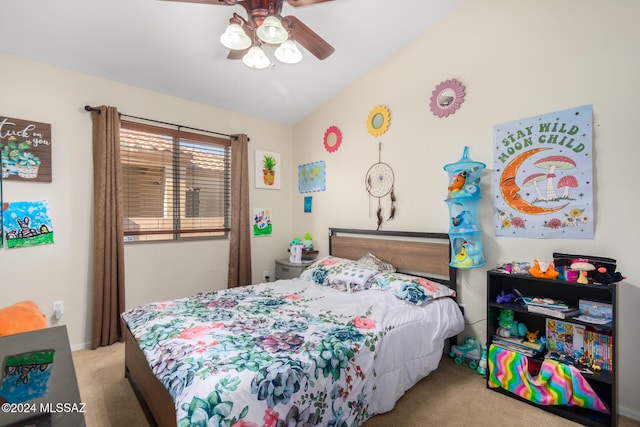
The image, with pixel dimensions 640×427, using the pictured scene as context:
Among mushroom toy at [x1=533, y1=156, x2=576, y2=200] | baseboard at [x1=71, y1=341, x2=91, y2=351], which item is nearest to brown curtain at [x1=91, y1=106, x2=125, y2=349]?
baseboard at [x1=71, y1=341, x2=91, y2=351]

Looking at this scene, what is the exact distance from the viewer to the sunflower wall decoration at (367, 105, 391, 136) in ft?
10.1

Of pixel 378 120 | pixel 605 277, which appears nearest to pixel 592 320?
pixel 605 277

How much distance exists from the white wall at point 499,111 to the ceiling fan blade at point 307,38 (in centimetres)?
115

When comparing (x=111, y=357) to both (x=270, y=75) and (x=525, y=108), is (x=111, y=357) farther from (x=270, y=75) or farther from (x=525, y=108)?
(x=525, y=108)

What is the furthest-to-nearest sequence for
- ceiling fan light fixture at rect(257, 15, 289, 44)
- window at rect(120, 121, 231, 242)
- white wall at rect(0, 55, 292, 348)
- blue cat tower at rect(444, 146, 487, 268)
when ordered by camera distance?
window at rect(120, 121, 231, 242) < white wall at rect(0, 55, 292, 348) < blue cat tower at rect(444, 146, 487, 268) < ceiling fan light fixture at rect(257, 15, 289, 44)

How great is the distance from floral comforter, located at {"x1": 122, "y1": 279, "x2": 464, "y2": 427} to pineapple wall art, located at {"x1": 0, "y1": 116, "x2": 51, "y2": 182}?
1568 mm

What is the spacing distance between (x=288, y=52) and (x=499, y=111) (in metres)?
1.70

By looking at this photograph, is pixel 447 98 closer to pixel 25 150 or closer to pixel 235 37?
pixel 235 37

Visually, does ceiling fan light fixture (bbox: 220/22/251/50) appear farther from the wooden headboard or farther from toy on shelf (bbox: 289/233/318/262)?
toy on shelf (bbox: 289/233/318/262)

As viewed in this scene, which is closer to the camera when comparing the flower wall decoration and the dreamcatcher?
the flower wall decoration

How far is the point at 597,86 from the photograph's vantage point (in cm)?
190

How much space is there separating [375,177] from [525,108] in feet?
4.67

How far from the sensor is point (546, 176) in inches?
82.4

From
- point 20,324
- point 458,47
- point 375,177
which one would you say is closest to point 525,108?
point 458,47
